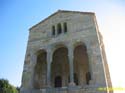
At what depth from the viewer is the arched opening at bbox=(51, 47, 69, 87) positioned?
1834cm

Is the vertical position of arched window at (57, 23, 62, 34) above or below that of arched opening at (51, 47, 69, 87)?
above

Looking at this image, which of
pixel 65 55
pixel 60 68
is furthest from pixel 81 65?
pixel 60 68

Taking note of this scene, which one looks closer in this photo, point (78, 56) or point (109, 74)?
point (109, 74)

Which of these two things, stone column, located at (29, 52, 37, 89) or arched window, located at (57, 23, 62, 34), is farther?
arched window, located at (57, 23, 62, 34)

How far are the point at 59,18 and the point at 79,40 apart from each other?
440 centimetres

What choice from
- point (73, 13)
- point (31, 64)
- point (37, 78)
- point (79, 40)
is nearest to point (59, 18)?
point (73, 13)

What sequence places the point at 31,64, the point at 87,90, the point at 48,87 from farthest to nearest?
1. the point at 31,64
2. the point at 48,87
3. the point at 87,90

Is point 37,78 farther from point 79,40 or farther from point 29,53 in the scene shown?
point 79,40

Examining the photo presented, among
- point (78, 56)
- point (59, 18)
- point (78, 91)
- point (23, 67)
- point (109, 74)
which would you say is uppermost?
point (59, 18)

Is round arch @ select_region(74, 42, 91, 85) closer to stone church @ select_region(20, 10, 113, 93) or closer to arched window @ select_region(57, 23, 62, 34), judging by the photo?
stone church @ select_region(20, 10, 113, 93)

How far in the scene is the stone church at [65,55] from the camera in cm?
1251

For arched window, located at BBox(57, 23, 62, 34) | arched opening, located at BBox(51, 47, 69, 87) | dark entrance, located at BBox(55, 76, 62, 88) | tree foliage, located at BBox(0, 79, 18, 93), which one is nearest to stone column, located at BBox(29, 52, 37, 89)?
arched opening, located at BBox(51, 47, 69, 87)

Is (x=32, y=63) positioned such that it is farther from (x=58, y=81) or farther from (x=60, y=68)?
(x=58, y=81)

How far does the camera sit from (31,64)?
15.9m
